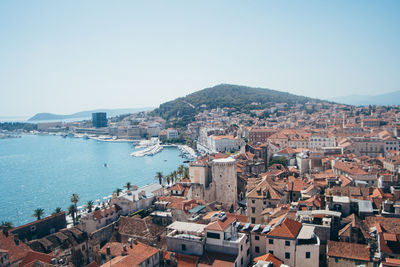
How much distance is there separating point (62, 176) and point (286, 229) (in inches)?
2409

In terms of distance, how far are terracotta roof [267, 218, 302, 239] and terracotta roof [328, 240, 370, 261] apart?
1.82m

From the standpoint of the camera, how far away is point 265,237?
52.3ft

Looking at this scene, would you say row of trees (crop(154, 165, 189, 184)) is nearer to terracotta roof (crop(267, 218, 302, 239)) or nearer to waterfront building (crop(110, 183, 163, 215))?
waterfront building (crop(110, 183, 163, 215))

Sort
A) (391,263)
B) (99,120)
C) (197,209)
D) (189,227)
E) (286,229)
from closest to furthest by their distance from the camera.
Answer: (391,263) → (286,229) → (189,227) → (197,209) → (99,120)

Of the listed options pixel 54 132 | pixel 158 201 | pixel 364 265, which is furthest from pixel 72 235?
pixel 54 132

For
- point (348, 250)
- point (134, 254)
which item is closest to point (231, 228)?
point (134, 254)

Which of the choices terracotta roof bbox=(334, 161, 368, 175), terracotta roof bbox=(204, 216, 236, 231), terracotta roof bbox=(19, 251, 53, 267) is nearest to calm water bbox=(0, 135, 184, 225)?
terracotta roof bbox=(19, 251, 53, 267)

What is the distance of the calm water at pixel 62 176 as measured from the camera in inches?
1786

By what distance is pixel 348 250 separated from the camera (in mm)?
15062

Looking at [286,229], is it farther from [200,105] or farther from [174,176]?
[200,105]

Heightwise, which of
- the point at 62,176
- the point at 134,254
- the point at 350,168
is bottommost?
the point at 62,176

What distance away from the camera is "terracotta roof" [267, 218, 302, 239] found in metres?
14.9

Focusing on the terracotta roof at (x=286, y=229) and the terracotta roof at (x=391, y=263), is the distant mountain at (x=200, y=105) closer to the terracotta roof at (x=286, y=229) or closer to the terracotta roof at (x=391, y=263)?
the terracotta roof at (x=286, y=229)

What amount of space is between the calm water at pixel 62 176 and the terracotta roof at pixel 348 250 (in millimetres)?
33856
